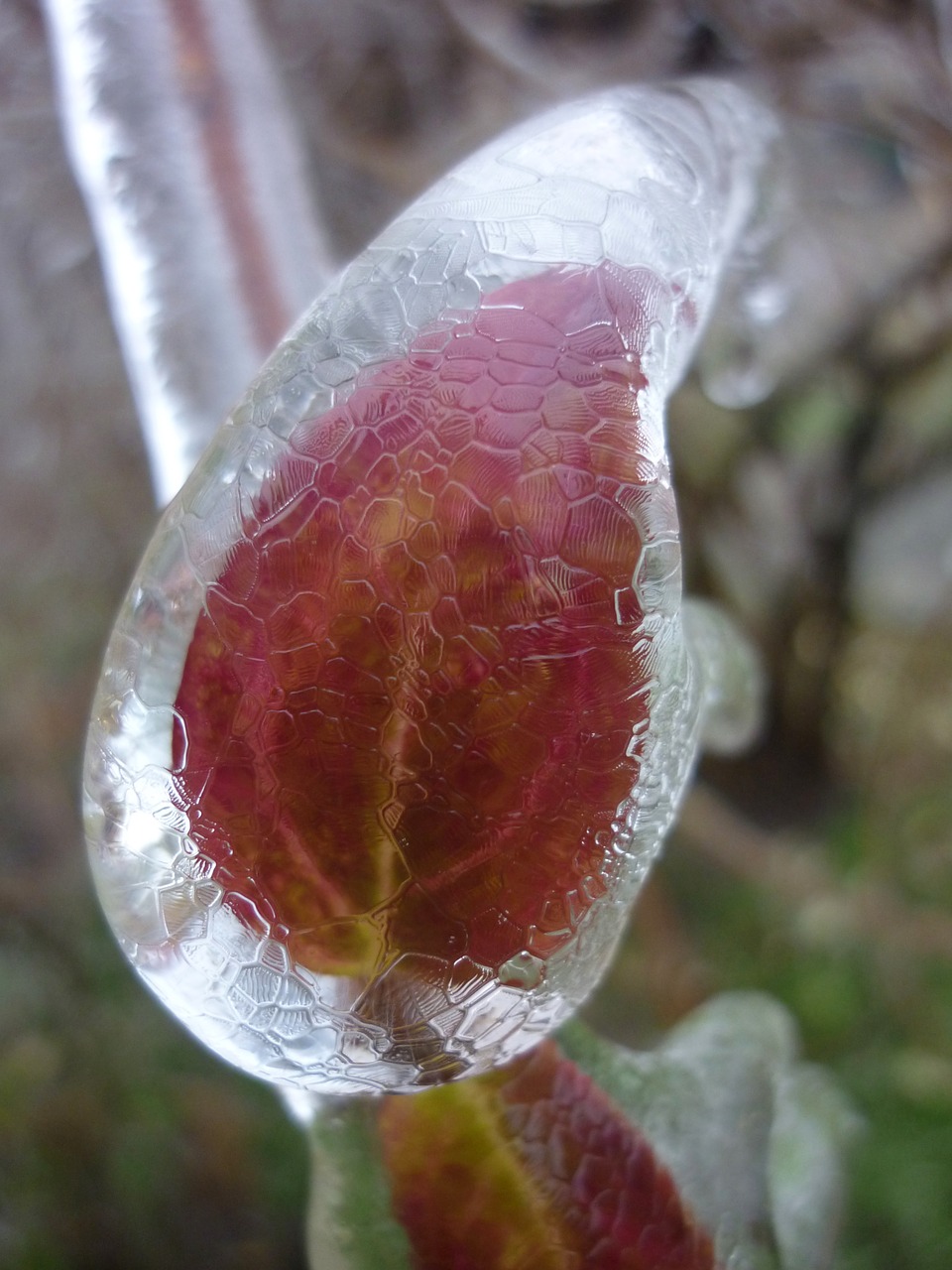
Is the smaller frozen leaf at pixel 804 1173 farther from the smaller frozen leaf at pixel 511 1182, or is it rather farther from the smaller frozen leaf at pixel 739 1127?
the smaller frozen leaf at pixel 511 1182

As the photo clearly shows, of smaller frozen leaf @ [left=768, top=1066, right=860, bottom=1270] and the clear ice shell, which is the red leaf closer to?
the clear ice shell

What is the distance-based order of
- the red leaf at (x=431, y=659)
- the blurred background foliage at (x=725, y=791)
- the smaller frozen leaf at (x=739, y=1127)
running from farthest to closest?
the blurred background foliage at (x=725, y=791), the smaller frozen leaf at (x=739, y=1127), the red leaf at (x=431, y=659)

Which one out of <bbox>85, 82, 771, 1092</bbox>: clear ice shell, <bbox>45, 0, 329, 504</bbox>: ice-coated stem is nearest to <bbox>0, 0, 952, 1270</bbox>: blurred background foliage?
<bbox>45, 0, 329, 504</bbox>: ice-coated stem

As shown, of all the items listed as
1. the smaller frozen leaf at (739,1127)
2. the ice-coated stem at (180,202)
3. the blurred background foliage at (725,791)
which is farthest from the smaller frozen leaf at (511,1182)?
the blurred background foliage at (725,791)

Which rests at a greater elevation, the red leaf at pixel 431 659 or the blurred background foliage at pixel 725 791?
the red leaf at pixel 431 659

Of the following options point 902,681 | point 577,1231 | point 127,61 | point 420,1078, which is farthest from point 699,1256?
point 902,681

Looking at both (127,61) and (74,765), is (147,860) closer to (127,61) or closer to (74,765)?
(127,61)

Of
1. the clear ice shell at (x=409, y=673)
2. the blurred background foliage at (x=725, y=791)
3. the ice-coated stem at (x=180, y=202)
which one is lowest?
the blurred background foliage at (x=725, y=791)
